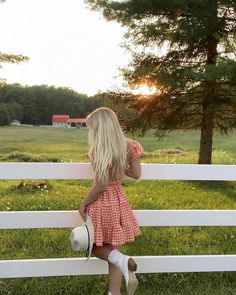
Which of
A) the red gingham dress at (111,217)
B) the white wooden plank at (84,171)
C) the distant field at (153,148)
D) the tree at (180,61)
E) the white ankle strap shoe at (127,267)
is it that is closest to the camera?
the white ankle strap shoe at (127,267)

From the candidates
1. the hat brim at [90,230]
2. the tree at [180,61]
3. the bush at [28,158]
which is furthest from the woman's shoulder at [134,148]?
the bush at [28,158]

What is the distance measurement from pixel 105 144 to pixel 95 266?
1.35 meters

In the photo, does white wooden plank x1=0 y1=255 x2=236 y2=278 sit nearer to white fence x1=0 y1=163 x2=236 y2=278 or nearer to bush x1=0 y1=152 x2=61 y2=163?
white fence x1=0 y1=163 x2=236 y2=278

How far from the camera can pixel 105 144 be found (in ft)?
13.7

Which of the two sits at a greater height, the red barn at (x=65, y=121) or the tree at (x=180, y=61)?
the tree at (x=180, y=61)

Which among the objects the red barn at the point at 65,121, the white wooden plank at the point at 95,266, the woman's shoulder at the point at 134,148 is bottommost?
the red barn at the point at 65,121

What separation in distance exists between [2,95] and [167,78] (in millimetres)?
41802

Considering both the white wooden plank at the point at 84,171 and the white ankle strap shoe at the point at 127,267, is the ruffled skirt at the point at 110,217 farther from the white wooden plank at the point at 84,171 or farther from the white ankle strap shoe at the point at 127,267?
the white wooden plank at the point at 84,171

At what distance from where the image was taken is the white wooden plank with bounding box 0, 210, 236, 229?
475 cm

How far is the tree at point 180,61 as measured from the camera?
13.4 metres

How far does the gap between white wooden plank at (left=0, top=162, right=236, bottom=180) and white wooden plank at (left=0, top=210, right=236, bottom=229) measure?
1.11 feet

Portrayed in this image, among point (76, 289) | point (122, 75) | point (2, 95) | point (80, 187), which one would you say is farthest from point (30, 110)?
point (76, 289)

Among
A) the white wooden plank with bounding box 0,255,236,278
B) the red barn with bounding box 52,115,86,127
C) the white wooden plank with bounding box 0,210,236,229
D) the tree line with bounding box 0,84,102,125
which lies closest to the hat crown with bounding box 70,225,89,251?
the white wooden plank with bounding box 0,210,236,229

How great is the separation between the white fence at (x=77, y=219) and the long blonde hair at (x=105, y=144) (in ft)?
1.90
